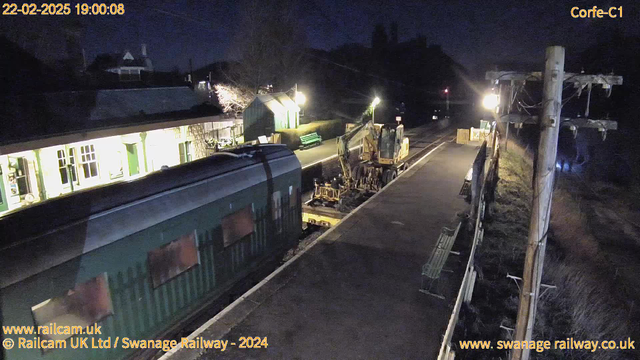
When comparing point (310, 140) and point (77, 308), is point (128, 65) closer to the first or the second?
point (310, 140)

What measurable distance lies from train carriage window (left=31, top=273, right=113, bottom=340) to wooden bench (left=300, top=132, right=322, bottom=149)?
21671 millimetres

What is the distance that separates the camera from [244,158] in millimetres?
10250

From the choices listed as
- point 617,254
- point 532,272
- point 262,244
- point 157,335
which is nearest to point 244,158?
point 262,244

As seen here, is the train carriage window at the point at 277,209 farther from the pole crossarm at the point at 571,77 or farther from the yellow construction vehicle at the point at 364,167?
the pole crossarm at the point at 571,77

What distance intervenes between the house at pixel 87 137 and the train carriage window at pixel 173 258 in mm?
5752

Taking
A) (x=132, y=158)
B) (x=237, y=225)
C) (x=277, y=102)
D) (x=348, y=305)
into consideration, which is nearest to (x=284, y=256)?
(x=237, y=225)

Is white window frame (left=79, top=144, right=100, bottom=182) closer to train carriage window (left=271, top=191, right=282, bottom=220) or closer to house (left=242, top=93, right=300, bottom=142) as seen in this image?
train carriage window (left=271, top=191, right=282, bottom=220)

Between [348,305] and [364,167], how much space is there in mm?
12509

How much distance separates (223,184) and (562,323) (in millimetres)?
9888

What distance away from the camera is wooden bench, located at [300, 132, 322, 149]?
27.6 m

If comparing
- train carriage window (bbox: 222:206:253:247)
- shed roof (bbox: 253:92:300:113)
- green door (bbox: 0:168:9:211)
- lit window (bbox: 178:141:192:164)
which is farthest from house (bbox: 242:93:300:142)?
train carriage window (bbox: 222:206:253:247)

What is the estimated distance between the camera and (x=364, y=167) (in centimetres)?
2002

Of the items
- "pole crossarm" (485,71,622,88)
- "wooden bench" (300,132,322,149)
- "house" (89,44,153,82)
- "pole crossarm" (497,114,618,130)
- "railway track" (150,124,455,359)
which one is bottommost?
"railway track" (150,124,455,359)

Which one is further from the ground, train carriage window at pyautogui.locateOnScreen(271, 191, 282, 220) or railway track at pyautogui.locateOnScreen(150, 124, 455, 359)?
train carriage window at pyautogui.locateOnScreen(271, 191, 282, 220)
